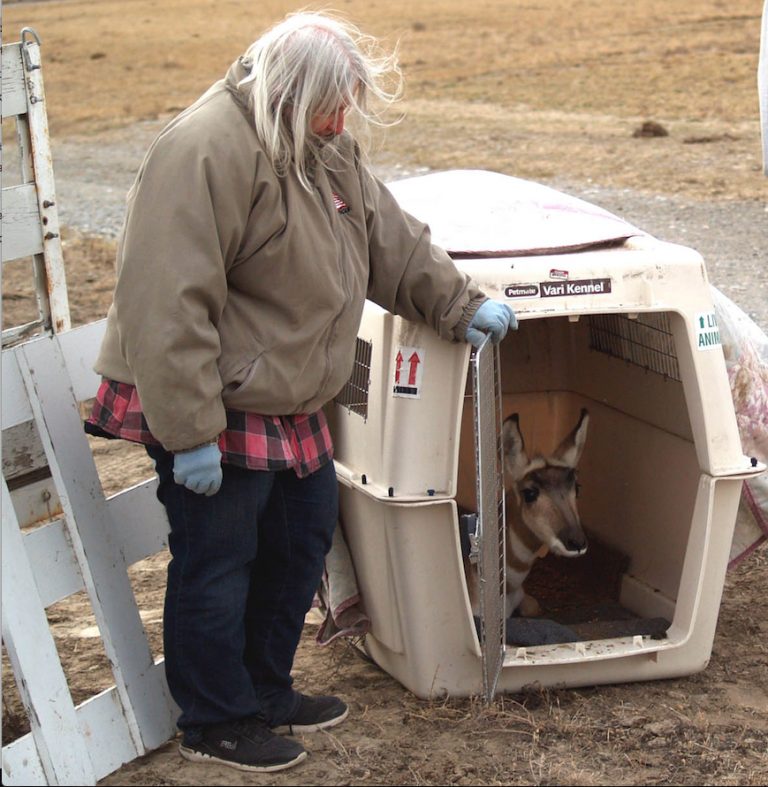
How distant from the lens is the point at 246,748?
3.33 m

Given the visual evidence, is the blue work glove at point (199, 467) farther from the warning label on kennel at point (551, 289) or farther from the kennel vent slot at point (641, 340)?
the kennel vent slot at point (641, 340)

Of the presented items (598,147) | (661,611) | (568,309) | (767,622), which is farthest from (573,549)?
(598,147)

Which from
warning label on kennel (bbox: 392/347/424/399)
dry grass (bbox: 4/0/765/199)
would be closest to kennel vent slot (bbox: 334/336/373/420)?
warning label on kennel (bbox: 392/347/424/399)

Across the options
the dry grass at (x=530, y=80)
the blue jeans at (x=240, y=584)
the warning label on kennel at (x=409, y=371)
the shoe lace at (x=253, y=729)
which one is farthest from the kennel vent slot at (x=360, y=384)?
the dry grass at (x=530, y=80)

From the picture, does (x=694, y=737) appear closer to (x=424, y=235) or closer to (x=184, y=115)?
(x=424, y=235)

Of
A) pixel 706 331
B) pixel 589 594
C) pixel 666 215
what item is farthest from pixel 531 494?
pixel 666 215

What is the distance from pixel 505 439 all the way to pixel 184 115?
6.23 ft

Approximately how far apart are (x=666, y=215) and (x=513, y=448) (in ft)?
19.2

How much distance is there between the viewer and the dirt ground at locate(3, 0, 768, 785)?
3463 millimetres

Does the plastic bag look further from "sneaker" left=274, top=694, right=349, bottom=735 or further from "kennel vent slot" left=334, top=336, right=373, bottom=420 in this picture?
"sneaker" left=274, top=694, right=349, bottom=735

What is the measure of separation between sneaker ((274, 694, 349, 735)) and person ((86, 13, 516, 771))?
0.01 metres

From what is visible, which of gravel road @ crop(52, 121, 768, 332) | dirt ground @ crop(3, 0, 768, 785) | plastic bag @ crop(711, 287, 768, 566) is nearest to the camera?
dirt ground @ crop(3, 0, 768, 785)

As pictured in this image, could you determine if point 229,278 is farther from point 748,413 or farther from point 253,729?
point 748,413

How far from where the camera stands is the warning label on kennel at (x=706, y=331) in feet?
12.1
